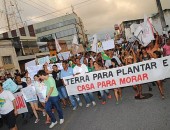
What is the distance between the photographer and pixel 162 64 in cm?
988

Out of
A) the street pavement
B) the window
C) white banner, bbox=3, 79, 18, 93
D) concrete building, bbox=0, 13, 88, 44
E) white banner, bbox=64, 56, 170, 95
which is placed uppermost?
concrete building, bbox=0, 13, 88, 44

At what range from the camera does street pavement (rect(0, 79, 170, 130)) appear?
279 inches

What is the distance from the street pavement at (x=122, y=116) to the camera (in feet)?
23.2

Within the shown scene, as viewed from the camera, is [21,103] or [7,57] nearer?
[21,103]

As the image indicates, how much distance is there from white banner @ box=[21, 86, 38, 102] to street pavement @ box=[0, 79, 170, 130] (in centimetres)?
93

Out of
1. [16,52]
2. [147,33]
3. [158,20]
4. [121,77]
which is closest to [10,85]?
[121,77]

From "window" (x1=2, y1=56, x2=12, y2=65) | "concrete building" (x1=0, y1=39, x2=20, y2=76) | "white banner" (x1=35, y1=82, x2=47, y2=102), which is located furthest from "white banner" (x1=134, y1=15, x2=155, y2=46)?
"window" (x1=2, y1=56, x2=12, y2=65)

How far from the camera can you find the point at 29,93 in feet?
35.3

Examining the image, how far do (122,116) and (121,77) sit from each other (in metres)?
2.59

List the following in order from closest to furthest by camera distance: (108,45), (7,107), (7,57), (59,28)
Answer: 1. (7,107)
2. (108,45)
3. (7,57)
4. (59,28)

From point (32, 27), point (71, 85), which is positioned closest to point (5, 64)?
point (71, 85)

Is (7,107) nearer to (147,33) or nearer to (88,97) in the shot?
(88,97)

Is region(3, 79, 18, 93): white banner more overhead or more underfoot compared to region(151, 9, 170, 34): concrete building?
more underfoot

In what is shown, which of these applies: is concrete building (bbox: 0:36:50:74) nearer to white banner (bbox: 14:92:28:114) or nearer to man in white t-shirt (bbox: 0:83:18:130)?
white banner (bbox: 14:92:28:114)
